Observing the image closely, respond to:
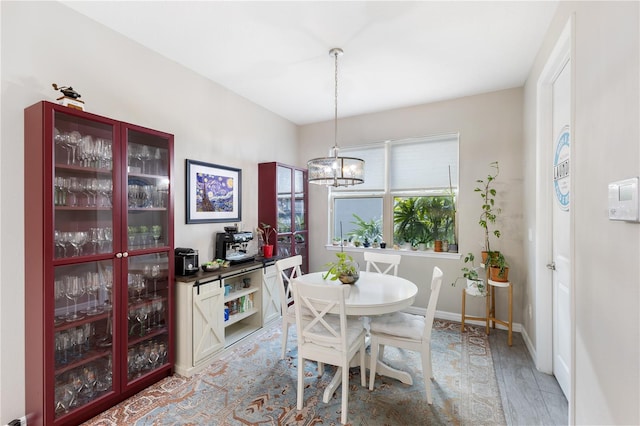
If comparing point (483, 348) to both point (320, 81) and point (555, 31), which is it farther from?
point (320, 81)

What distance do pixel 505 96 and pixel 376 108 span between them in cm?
157

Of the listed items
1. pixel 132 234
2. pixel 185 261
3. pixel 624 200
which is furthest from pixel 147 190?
pixel 624 200

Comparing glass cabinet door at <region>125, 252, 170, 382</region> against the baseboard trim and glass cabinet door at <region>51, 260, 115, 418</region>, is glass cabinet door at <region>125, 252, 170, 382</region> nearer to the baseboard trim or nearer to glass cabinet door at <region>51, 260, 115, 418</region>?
glass cabinet door at <region>51, 260, 115, 418</region>

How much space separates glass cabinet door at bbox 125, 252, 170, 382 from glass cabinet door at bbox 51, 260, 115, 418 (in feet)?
0.46

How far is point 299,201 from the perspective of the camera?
175 inches

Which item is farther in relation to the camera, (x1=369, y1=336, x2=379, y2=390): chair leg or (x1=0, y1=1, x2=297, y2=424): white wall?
(x1=369, y1=336, x2=379, y2=390): chair leg

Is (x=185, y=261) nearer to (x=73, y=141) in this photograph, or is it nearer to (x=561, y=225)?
(x=73, y=141)

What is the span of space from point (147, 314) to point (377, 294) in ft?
6.30

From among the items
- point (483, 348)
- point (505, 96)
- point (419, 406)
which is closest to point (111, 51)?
point (419, 406)

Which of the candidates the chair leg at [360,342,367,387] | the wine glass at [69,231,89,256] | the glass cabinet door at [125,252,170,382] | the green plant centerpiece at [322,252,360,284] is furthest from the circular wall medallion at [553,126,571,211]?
the wine glass at [69,231,89,256]

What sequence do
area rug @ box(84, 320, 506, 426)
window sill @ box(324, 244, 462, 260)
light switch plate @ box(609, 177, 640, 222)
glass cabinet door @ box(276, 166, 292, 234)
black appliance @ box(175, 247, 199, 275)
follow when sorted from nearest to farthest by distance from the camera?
light switch plate @ box(609, 177, 640, 222), area rug @ box(84, 320, 506, 426), black appliance @ box(175, 247, 199, 275), window sill @ box(324, 244, 462, 260), glass cabinet door @ box(276, 166, 292, 234)

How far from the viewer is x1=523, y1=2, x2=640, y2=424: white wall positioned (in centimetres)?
103

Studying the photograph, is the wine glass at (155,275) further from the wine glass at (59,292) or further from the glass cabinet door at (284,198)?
the glass cabinet door at (284,198)

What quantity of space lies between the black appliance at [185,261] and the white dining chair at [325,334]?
3.91 ft
